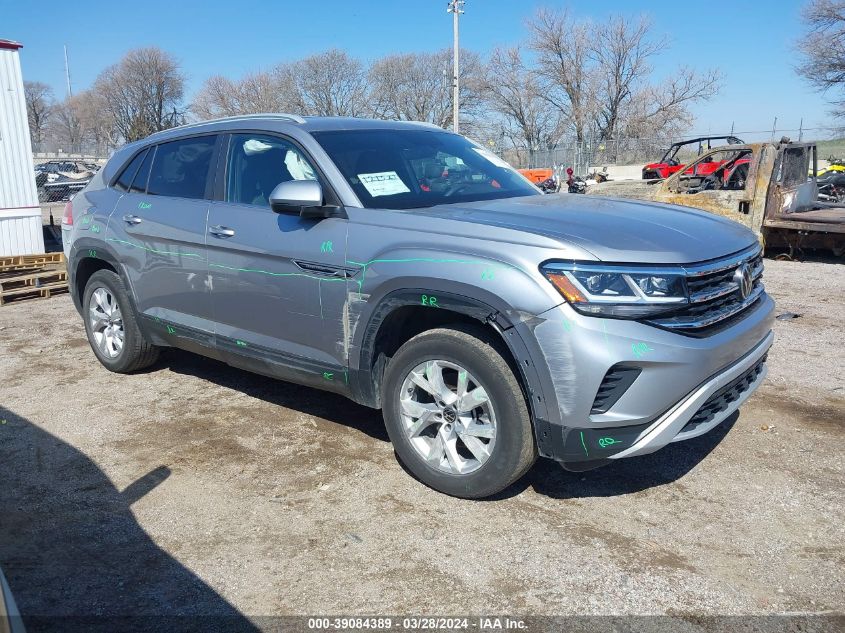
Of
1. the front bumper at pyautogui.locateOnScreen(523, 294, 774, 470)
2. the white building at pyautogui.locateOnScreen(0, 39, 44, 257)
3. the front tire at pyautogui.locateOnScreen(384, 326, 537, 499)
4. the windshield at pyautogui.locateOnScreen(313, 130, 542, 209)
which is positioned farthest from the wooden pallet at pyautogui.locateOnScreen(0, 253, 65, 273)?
the front bumper at pyautogui.locateOnScreen(523, 294, 774, 470)

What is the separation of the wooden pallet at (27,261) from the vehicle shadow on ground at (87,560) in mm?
7059

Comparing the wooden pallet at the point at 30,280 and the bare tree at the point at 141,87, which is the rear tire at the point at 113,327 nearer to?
the wooden pallet at the point at 30,280

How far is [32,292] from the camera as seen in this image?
9445mm

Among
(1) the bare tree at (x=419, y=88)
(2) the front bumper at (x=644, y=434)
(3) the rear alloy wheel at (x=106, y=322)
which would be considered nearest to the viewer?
(2) the front bumper at (x=644, y=434)

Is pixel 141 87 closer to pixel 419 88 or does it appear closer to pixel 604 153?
pixel 419 88

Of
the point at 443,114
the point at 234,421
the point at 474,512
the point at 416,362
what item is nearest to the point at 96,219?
the point at 234,421

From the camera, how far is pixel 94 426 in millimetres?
4707

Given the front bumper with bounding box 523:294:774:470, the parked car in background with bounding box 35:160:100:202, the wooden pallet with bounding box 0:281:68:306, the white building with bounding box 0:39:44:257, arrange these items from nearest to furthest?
1. the front bumper with bounding box 523:294:774:470
2. the wooden pallet with bounding box 0:281:68:306
3. the white building with bounding box 0:39:44:257
4. the parked car in background with bounding box 35:160:100:202

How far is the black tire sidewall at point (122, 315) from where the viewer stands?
17.4ft

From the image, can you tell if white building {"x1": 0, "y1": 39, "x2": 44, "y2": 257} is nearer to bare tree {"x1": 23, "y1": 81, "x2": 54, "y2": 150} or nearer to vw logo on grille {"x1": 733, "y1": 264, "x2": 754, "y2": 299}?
vw logo on grille {"x1": 733, "y1": 264, "x2": 754, "y2": 299}

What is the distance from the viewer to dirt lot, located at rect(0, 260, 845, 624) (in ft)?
9.36

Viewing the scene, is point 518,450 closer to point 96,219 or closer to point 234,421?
point 234,421

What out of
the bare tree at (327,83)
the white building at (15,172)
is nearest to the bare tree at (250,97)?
the bare tree at (327,83)

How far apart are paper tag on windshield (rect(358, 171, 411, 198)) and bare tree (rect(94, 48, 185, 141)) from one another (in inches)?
2645
